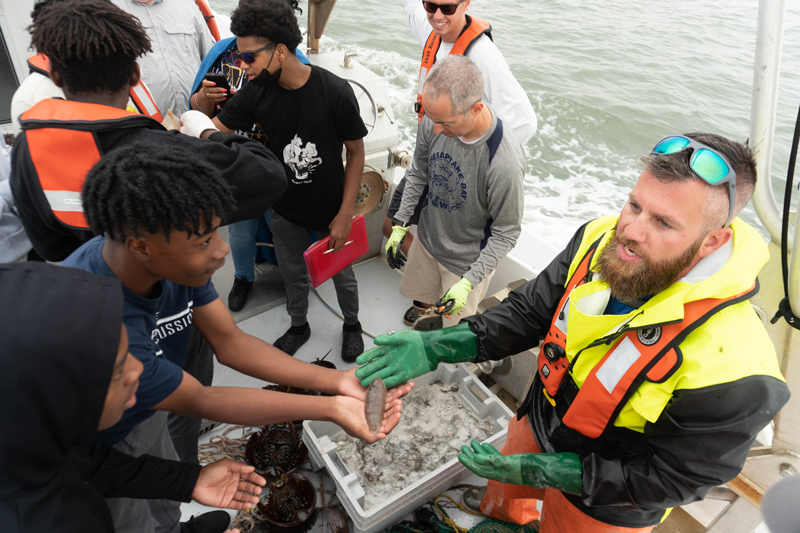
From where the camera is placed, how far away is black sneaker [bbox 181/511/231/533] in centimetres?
211

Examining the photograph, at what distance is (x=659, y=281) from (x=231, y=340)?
5.06 feet

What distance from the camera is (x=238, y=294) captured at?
3.50m

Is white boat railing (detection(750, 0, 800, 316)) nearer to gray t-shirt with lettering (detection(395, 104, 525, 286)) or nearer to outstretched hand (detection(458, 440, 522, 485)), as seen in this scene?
gray t-shirt with lettering (detection(395, 104, 525, 286))

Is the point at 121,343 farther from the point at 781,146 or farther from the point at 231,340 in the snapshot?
the point at 781,146

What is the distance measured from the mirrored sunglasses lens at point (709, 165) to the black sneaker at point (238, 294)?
301 cm

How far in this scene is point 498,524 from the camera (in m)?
2.25

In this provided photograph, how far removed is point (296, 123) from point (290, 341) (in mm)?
1470

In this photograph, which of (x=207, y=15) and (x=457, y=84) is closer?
(x=457, y=84)

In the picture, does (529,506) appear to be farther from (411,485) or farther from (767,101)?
(767,101)

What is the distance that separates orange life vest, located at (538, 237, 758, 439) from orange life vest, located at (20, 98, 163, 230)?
5.64ft

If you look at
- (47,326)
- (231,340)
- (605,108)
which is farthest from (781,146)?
(47,326)

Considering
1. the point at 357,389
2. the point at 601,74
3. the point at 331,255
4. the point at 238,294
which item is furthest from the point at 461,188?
the point at 601,74

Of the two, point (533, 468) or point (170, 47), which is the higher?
point (170, 47)

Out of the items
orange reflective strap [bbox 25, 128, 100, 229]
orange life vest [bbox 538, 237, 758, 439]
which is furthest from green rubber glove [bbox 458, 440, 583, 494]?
orange reflective strap [bbox 25, 128, 100, 229]
